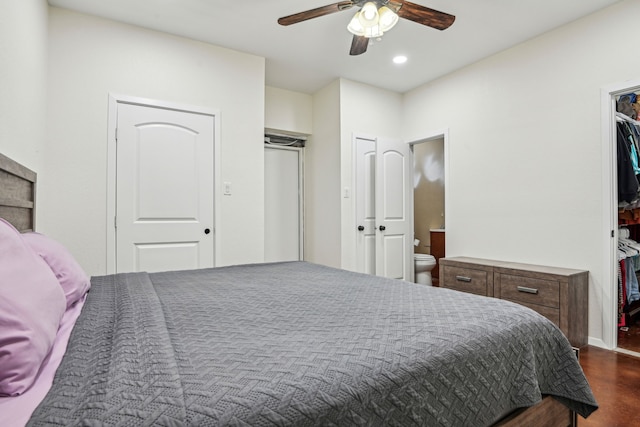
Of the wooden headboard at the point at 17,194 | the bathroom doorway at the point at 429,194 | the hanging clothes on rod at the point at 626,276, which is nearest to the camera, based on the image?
the wooden headboard at the point at 17,194

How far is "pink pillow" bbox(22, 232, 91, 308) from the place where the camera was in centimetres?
136

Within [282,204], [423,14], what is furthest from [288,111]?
[423,14]

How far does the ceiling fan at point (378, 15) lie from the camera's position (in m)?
2.28

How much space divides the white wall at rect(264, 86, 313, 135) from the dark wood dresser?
8.57 feet

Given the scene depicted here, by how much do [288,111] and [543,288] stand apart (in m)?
3.34

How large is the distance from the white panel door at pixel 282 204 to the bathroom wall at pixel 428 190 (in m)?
2.23

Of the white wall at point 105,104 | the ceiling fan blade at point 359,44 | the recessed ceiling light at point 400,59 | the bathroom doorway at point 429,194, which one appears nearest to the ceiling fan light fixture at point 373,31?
the ceiling fan blade at point 359,44

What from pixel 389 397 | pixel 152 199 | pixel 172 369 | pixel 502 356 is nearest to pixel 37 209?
pixel 152 199

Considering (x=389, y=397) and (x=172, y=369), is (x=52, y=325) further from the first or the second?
(x=389, y=397)

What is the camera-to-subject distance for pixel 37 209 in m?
2.49

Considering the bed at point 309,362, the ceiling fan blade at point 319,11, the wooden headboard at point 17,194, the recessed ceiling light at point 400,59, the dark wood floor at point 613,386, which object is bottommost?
the dark wood floor at point 613,386

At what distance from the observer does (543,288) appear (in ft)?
9.11

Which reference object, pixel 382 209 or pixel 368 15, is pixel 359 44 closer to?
pixel 368 15

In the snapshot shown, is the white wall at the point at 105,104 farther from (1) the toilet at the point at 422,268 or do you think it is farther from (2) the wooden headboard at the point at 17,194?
(1) the toilet at the point at 422,268
